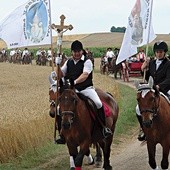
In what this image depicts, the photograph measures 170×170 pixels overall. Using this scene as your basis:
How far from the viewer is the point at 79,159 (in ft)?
29.3

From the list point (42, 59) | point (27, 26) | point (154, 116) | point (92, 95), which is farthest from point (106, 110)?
point (42, 59)

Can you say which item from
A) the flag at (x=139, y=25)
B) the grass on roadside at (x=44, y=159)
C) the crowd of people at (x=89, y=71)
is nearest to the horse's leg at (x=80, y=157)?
the crowd of people at (x=89, y=71)

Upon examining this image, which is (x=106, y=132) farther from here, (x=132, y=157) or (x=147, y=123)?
(x=132, y=157)

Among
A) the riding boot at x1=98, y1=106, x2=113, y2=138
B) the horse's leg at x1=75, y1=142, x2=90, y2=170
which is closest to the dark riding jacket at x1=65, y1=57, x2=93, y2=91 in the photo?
the riding boot at x1=98, y1=106, x2=113, y2=138

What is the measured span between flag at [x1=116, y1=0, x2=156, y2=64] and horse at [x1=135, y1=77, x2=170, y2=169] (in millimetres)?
2260

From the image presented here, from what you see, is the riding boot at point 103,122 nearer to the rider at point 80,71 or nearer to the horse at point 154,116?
the rider at point 80,71

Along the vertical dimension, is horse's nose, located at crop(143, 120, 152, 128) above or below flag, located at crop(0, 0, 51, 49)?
below

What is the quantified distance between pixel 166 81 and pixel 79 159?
223 centimetres

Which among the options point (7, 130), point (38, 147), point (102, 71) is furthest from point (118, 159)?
point (102, 71)

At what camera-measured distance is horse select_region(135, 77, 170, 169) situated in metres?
8.91

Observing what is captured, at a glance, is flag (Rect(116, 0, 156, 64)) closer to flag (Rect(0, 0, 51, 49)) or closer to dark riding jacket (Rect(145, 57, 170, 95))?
dark riding jacket (Rect(145, 57, 170, 95))

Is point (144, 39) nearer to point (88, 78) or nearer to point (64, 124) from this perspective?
point (88, 78)

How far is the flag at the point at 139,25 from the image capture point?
11.7 meters

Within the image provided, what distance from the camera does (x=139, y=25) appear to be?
11.8 meters
